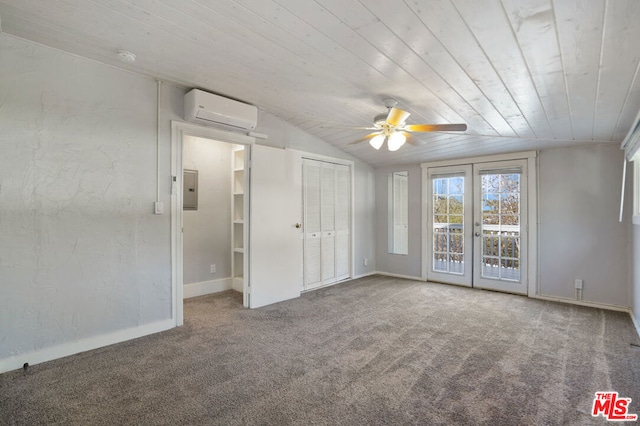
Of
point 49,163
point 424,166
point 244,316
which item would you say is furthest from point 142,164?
point 424,166

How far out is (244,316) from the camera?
367cm

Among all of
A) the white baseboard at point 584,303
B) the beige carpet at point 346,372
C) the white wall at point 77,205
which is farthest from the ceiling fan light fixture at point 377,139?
the white baseboard at point 584,303

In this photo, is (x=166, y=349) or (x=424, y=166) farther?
(x=424, y=166)

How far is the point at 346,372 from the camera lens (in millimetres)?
2381

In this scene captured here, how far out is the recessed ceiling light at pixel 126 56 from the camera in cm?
258

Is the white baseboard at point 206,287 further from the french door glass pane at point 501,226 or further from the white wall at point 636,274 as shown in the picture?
the white wall at point 636,274

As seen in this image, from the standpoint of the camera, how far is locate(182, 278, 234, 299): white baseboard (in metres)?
4.50

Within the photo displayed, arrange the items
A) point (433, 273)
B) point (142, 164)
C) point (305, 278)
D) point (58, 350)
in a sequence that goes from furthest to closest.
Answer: point (433, 273)
point (305, 278)
point (142, 164)
point (58, 350)

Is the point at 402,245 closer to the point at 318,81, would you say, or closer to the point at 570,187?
the point at 570,187

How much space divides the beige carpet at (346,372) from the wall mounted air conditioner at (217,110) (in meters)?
2.19

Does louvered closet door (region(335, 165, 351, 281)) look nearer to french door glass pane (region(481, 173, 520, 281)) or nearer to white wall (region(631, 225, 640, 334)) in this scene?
french door glass pane (region(481, 173, 520, 281))

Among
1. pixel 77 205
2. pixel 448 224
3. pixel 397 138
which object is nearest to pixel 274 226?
pixel 397 138

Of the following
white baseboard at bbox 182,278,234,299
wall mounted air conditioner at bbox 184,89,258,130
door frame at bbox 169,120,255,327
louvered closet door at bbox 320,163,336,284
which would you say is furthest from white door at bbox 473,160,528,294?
door frame at bbox 169,120,255,327

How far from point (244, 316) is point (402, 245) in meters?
3.30
